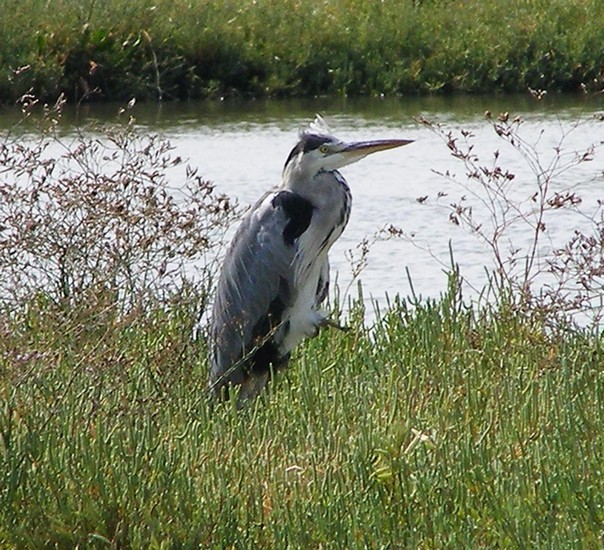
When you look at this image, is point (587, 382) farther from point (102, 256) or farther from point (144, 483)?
point (102, 256)

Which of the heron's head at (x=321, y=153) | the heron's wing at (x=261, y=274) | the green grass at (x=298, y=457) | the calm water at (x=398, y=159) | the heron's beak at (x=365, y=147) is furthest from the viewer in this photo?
the calm water at (x=398, y=159)

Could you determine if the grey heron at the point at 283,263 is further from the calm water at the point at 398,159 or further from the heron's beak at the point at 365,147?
the calm water at the point at 398,159

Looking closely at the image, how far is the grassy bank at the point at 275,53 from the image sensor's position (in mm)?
15438

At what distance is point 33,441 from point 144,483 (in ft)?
1.31

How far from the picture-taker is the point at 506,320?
21.0 feet

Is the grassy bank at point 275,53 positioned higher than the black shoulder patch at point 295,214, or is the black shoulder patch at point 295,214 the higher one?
the black shoulder patch at point 295,214

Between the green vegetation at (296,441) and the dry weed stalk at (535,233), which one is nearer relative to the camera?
the green vegetation at (296,441)

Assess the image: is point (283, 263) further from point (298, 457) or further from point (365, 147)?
point (298, 457)

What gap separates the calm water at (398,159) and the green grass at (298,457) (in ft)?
12.1

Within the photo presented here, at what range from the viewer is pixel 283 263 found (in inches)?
239

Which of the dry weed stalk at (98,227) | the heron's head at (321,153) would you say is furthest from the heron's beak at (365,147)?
the dry weed stalk at (98,227)

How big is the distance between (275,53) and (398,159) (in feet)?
10.7

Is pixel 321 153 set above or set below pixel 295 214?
above

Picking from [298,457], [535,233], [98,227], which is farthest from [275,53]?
[298,457]
